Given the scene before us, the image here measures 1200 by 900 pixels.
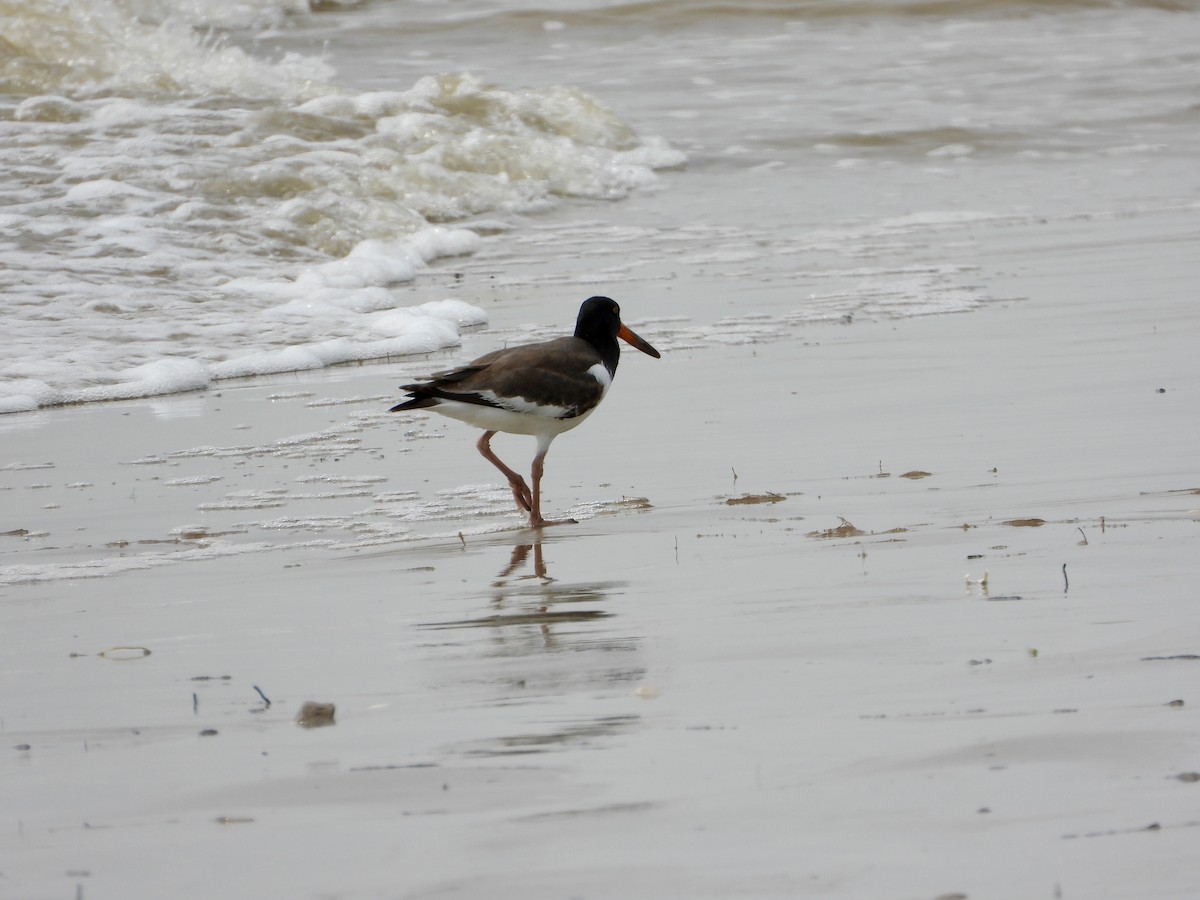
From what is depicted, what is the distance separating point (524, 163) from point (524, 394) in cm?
1031

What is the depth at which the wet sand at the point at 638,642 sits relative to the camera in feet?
8.48

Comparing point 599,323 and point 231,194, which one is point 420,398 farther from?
point 231,194

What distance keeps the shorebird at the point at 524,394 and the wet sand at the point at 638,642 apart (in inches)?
8.3

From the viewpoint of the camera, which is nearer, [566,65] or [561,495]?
[561,495]

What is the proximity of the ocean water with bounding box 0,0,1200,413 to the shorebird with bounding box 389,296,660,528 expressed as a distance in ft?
8.14

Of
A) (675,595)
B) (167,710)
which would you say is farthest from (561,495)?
(167,710)

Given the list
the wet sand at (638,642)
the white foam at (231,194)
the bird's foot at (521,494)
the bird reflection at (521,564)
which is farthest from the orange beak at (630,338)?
the white foam at (231,194)

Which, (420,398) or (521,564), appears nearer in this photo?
(521,564)

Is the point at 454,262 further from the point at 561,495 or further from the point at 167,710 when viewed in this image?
the point at 167,710

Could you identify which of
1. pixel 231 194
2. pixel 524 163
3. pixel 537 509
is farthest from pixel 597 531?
pixel 524 163

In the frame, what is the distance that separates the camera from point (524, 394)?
589 cm

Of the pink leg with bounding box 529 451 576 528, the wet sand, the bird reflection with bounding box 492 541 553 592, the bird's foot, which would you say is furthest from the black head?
the bird reflection with bounding box 492 541 553 592

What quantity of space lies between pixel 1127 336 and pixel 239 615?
16.6ft

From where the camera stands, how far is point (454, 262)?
12305 mm
